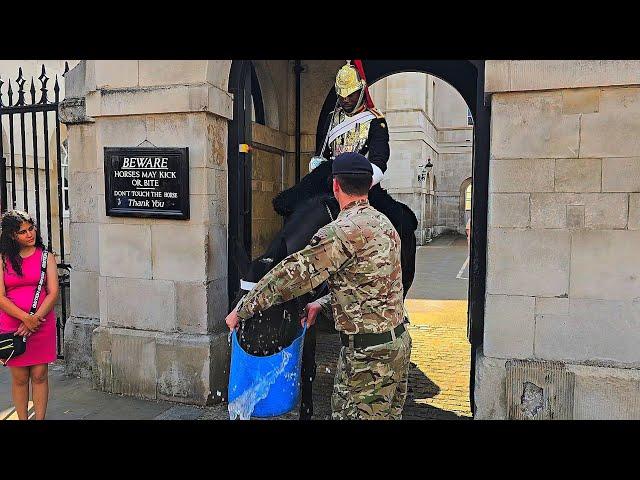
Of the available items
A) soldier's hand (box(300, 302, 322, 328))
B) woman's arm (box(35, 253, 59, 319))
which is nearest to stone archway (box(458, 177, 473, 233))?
woman's arm (box(35, 253, 59, 319))

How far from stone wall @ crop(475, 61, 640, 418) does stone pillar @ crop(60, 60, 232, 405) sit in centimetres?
237

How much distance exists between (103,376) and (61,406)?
444mm

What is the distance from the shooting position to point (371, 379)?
9.23ft

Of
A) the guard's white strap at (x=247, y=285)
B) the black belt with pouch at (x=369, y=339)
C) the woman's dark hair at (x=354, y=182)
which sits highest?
the woman's dark hair at (x=354, y=182)

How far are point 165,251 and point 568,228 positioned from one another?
11.0ft

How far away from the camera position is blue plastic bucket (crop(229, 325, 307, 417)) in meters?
3.12

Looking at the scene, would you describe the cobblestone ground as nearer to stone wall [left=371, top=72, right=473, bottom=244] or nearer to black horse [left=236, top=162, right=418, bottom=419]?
black horse [left=236, top=162, right=418, bottom=419]

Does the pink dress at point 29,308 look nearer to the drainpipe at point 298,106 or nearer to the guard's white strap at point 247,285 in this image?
the guard's white strap at point 247,285

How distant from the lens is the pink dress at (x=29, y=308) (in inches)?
157

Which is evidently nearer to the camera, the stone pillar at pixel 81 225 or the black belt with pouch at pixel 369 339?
the black belt with pouch at pixel 369 339

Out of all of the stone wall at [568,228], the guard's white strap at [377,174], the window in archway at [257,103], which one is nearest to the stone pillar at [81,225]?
the window in archway at [257,103]

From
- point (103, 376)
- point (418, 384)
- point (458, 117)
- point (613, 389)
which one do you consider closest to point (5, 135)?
point (103, 376)

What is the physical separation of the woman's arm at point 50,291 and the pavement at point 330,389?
1.06m

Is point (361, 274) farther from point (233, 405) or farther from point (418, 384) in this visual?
point (418, 384)
